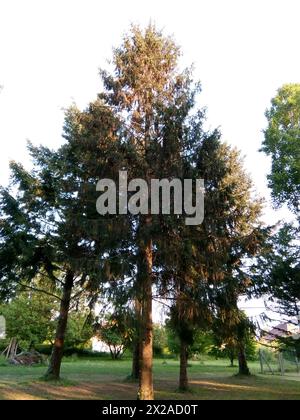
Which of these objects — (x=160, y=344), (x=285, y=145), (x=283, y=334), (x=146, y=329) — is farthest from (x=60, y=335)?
(x=160, y=344)

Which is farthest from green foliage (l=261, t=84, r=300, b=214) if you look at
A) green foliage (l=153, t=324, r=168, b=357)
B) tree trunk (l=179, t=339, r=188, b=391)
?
green foliage (l=153, t=324, r=168, b=357)

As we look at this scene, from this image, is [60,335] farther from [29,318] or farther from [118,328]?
[29,318]

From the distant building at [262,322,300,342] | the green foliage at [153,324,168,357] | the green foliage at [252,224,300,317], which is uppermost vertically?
the green foliage at [252,224,300,317]

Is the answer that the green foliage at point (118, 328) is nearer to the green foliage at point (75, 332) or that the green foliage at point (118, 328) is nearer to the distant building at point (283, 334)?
the distant building at point (283, 334)

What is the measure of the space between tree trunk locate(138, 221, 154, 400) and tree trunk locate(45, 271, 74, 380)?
7602 millimetres

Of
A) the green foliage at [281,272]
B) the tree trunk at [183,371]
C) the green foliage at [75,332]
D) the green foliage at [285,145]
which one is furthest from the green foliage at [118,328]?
the green foliage at [75,332]

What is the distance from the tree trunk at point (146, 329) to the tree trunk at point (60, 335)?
24.9 feet

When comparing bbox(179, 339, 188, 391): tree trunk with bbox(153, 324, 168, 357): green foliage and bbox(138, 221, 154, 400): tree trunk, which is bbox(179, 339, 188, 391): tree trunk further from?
bbox(153, 324, 168, 357): green foliage

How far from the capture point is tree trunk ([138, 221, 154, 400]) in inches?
487

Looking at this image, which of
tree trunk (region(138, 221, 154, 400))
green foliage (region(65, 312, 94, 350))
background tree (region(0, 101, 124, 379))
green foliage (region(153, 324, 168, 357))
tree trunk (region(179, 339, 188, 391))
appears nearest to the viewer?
tree trunk (region(138, 221, 154, 400))

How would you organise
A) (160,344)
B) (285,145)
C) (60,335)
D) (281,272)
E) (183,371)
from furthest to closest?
(160,344) < (60,335) < (285,145) < (183,371) < (281,272)

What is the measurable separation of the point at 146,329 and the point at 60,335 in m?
8.14

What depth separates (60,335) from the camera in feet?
64.2
